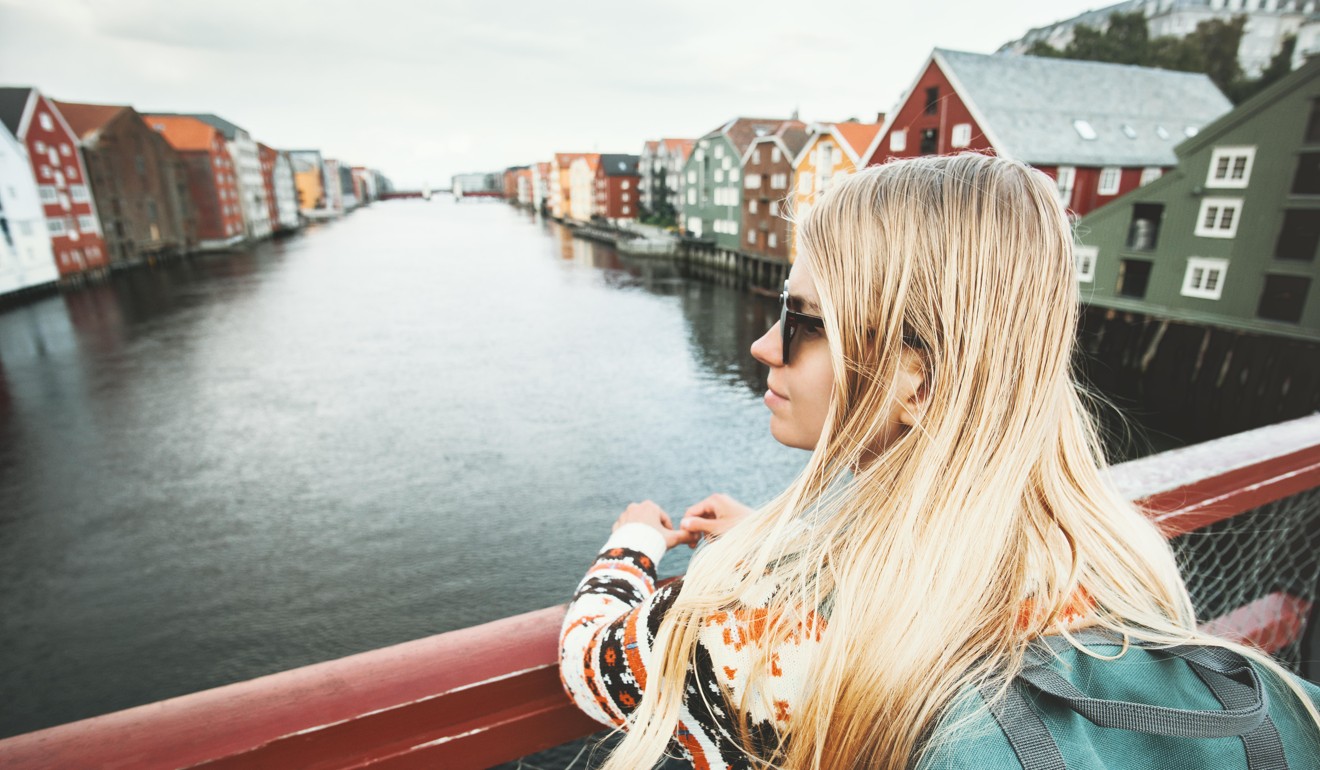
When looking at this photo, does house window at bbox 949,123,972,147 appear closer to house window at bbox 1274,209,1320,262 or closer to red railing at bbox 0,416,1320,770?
house window at bbox 1274,209,1320,262

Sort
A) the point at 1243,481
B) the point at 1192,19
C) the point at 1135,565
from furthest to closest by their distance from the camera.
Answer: the point at 1192,19, the point at 1243,481, the point at 1135,565

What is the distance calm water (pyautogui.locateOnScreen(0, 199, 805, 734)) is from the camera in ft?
34.3

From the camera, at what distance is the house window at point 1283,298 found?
48.3 ft

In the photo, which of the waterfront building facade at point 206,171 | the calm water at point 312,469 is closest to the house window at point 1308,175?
the calm water at point 312,469

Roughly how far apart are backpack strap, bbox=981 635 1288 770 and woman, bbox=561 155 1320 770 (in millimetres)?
54

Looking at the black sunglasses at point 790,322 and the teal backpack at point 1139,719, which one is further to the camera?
the black sunglasses at point 790,322

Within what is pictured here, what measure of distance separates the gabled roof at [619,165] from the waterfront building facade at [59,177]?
4059 cm

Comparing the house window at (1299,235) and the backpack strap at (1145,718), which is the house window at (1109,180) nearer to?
the house window at (1299,235)

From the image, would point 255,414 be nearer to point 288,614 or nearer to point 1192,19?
point 288,614

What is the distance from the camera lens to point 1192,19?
49.8 meters

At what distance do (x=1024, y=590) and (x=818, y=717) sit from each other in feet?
0.73

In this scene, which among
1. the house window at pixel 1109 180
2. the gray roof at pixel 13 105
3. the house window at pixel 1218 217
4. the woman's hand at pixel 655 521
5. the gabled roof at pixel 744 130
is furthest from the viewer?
the gabled roof at pixel 744 130

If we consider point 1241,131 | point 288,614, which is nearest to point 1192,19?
point 1241,131

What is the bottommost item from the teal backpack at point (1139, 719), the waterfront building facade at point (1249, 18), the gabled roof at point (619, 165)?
the teal backpack at point (1139, 719)
